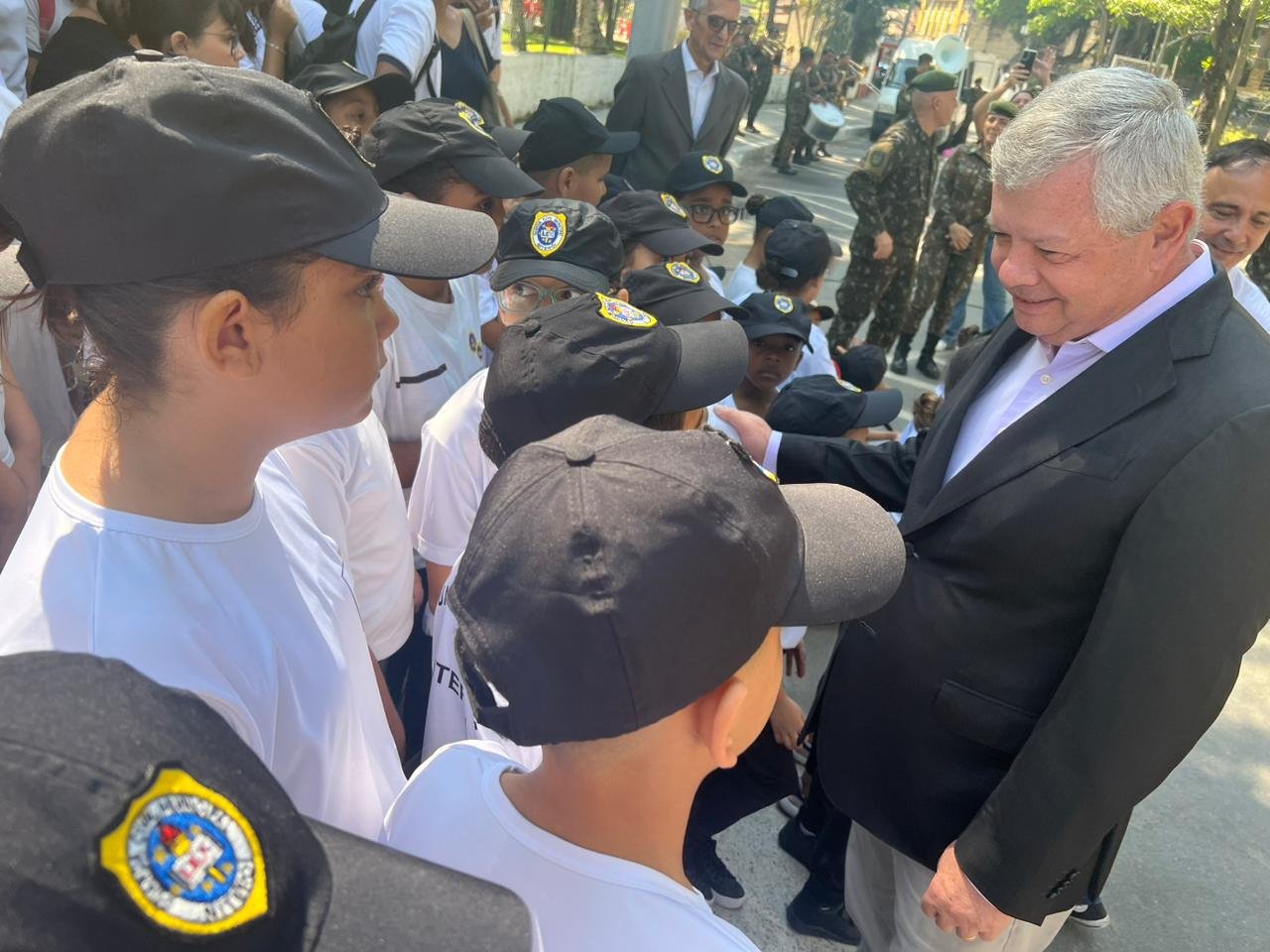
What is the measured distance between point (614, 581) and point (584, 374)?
2.56ft

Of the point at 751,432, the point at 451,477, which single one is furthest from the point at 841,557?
the point at 751,432

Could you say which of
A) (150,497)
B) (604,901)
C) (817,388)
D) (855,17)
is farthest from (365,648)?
(855,17)

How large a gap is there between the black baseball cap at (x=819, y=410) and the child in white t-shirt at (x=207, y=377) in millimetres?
1711

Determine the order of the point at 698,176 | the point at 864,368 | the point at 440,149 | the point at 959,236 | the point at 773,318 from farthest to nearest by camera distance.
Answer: the point at 959,236
the point at 698,176
the point at 864,368
the point at 773,318
the point at 440,149

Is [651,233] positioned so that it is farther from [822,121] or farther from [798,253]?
[822,121]

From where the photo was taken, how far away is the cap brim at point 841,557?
1.07 metres

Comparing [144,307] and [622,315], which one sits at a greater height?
[144,307]

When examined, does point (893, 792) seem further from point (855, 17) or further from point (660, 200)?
point (855, 17)

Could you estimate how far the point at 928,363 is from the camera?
6.32 meters

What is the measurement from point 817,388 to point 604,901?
2.17 meters

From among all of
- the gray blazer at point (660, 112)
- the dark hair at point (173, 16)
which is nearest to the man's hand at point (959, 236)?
the gray blazer at point (660, 112)

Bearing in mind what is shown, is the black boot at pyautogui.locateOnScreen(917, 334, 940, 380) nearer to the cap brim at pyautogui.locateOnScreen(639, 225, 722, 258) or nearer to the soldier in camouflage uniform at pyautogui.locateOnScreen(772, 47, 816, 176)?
the cap brim at pyautogui.locateOnScreen(639, 225, 722, 258)

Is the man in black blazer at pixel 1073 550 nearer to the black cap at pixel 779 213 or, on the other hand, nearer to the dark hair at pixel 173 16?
the dark hair at pixel 173 16

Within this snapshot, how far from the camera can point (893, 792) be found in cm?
177
